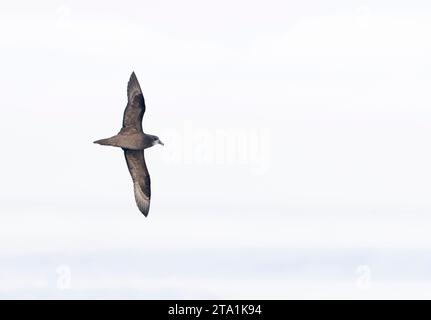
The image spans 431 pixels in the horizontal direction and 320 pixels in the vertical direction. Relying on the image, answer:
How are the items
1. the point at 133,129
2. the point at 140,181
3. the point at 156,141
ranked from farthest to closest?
the point at 140,181
the point at 156,141
the point at 133,129

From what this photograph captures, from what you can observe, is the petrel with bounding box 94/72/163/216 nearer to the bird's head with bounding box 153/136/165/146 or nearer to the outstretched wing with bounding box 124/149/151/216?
the bird's head with bounding box 153/136/165/146

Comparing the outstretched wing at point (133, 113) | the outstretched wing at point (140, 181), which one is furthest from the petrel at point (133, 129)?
the outstretched wing at point (140, 181)

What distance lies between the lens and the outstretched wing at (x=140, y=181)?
193 feet

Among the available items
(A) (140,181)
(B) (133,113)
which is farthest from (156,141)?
(A) (140,181)

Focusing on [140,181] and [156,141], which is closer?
[156,141]

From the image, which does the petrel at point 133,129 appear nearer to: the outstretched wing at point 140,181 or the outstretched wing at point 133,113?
the outstretched wing at point 133,113

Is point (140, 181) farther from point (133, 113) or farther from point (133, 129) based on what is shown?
point (133, 113)

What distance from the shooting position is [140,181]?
195ft

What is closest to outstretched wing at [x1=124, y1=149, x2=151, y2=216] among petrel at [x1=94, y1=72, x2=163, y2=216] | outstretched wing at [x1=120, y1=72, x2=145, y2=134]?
petrel at [x1=94, y1=72, x2=163, y2=216]

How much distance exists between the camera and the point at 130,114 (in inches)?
2250

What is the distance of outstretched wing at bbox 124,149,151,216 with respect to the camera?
193 feet
